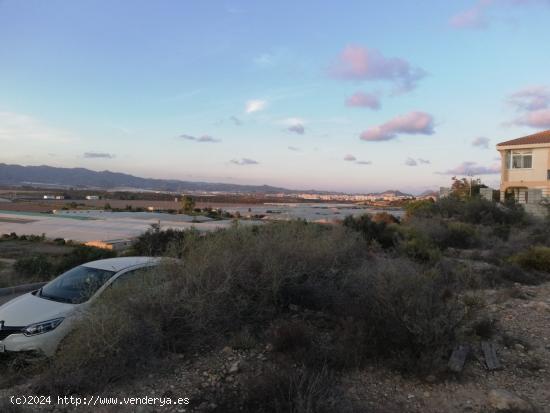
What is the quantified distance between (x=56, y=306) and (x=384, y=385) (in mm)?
4594

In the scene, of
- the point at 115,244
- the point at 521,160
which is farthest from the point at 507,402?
the point at 521,160

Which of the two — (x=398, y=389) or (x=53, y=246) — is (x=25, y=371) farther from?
(x=53, y=246)

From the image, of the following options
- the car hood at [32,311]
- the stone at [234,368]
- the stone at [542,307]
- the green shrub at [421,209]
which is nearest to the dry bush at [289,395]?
the stone at [234,368]

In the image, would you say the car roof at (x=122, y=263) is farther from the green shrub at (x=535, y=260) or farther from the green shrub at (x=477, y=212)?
the green shrub at (x=477, y=212)

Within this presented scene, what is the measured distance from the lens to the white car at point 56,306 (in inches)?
248

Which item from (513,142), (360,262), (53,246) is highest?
(513,142)

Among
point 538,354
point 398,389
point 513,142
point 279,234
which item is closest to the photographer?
point 398,389

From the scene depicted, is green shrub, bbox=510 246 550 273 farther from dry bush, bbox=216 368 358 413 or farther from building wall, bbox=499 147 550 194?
Answer: building wall, bbox=499 147 550 194

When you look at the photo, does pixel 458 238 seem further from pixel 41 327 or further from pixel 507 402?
pixel 41 327

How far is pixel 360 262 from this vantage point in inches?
362

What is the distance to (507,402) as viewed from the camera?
488 cm

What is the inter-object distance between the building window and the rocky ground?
38.2 m

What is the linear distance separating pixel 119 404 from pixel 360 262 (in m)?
5.46

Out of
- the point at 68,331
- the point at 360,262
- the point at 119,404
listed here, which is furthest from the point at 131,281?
the point at 360,262
